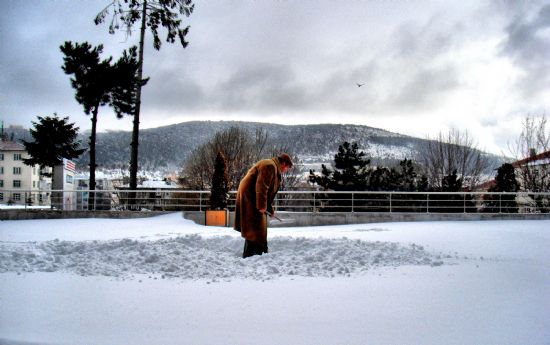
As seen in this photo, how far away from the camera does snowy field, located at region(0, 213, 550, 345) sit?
7.64ft

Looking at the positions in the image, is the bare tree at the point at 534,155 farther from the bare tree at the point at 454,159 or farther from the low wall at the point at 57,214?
the low wall at the point at 57,214

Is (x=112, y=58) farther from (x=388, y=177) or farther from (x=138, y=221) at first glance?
(x=388, y=177)

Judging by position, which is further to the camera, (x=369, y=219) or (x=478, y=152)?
(x=478, y=152)

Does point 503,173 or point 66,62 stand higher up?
point 66,62

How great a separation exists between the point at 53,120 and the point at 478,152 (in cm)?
2561

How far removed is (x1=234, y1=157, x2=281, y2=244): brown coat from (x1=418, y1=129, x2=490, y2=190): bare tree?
24.5 m

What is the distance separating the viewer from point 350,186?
2470 cm

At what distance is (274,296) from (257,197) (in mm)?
2400

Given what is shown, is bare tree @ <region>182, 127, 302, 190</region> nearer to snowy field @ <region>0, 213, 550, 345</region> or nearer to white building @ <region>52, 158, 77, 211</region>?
white building @ <region>52, 158, 77, 211</region>

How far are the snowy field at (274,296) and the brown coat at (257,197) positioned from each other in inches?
23.1

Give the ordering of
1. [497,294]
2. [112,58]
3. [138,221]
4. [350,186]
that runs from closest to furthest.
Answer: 1. [497,294]
2. [138,221]
3. [112,58]
4. [350,186]

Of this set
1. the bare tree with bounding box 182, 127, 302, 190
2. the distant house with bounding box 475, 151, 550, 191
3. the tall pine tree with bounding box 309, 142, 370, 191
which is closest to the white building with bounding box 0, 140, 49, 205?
the bare tree with bounding box 182, 127, 302, 190

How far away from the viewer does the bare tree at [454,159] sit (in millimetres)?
28234

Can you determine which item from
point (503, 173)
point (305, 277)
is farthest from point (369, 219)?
point (503, 173)
